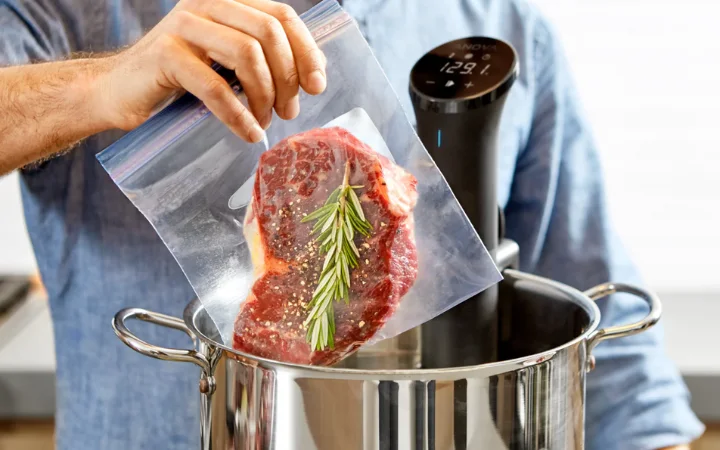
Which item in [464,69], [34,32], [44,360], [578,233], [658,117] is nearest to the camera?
[464,69]

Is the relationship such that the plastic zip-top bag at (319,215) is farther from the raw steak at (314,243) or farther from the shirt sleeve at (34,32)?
the shirt sleeve at (34,32)

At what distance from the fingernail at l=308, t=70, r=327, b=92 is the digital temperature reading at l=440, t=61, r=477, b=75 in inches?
4.2

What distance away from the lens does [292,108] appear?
0.48 m

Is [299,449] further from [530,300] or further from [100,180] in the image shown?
[100,180]

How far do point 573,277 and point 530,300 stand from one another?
0.89 feet

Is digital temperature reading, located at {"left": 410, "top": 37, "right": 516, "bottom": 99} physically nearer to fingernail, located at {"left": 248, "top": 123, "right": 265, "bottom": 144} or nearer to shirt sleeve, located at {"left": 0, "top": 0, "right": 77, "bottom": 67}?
fingernail, located at {"left": 248, "top": 123, "right": 265, "bottom": 144}

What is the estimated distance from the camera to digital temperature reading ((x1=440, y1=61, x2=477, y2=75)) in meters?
0.52

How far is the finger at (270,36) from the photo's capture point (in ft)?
1.47

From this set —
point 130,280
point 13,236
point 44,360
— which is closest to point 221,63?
point 130,280

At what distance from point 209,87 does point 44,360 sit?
31.8 inches

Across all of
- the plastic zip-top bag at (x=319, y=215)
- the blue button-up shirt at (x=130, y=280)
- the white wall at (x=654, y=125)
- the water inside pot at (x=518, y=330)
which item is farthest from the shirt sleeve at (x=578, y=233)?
the white wall at (x=654, y=125)

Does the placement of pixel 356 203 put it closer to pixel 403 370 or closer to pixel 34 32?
pixel 403 370

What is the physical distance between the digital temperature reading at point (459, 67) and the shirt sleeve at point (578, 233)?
356 mm

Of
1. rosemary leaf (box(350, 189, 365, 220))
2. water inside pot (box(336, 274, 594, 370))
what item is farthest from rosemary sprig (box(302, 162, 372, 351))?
water inside pot (box(336, 274, 594, 370))
